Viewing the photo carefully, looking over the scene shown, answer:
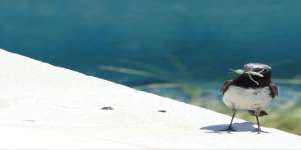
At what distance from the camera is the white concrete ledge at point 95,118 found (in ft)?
13.5

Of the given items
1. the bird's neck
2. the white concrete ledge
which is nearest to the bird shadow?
the white concrete ledge

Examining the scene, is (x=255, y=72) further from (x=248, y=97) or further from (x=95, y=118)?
(x=95, y=118)

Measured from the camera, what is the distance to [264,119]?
5336 mm

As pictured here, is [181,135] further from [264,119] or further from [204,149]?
[264,119]

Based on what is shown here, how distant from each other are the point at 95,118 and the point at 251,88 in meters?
0.82

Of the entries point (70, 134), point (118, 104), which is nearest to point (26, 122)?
point (70, 134)

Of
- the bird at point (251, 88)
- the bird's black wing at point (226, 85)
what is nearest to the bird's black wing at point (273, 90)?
the bird at point (251, 88)

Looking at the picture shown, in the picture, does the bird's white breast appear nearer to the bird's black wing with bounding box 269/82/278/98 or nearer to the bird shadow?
the bird's black wing with bounding box 269/82/278/98

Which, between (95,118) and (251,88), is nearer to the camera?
(251,88)

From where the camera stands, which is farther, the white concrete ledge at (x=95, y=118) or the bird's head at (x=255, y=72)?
the bird's head at (x=255, y=72)

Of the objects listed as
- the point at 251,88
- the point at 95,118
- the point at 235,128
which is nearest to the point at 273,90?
the point at 251,88

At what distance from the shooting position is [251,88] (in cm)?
442

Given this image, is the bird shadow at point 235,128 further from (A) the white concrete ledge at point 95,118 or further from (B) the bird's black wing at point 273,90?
(B) the bird's black wing at point 273,90

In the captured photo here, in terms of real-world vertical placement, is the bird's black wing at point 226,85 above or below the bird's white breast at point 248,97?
above
